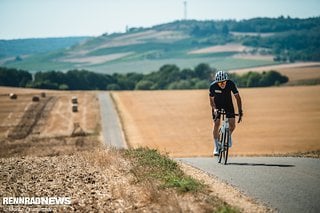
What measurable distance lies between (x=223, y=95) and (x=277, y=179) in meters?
2.89

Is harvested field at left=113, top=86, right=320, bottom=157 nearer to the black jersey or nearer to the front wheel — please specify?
the front wheel

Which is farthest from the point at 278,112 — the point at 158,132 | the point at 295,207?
the point at 295,207

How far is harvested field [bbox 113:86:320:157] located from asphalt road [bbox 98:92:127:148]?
3.31 ft

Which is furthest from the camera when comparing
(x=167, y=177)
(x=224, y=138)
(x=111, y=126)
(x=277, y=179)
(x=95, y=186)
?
(x=111, y=126)

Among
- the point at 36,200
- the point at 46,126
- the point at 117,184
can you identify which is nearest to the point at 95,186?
the point at 117,184

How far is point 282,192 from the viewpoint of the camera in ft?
26.5

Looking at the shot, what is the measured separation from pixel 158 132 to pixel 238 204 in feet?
134

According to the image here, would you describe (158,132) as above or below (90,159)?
Result: below

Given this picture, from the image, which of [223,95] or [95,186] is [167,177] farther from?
[223,95]

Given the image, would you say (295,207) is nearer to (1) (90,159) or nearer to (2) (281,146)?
(1) (90,159)

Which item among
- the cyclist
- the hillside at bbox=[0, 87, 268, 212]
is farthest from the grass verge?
the cyclist

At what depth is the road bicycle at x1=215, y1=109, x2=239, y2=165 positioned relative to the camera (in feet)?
37.0

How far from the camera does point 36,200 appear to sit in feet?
26.5

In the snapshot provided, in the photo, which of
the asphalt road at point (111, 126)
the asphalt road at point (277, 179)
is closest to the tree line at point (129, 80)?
the asphalt road at point (111, 126)
